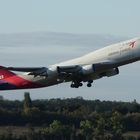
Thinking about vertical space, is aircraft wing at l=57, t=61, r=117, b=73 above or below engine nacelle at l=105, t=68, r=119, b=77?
above

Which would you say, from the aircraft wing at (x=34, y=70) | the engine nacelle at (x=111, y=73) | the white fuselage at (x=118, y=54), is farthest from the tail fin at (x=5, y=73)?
the engine nacelle at (x=111, y=73)

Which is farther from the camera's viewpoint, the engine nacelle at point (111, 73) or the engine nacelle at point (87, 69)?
the engine nacelle at point (111, 73)

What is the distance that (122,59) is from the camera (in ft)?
403

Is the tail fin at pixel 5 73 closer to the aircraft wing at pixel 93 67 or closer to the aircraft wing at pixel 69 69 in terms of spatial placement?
the aircraft wing at pixel 69 69

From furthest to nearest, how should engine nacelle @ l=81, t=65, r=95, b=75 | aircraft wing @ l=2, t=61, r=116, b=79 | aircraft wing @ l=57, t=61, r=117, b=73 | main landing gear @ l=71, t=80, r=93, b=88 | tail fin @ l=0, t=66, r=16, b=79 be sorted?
tail fin @ l=0, t=66, r=16, b=79, main landing gear @ l=71, t=80, r=93, b=88, engine nacelle @ l=81, t=65, r=95, b=75, aircraft wing @ l=2, t=61, r=116, b=79, aircraft wing @ l=57, t=61, r=117, b=73

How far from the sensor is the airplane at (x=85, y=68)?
12300 centimetres

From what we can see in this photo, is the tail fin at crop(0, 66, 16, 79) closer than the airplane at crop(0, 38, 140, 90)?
No

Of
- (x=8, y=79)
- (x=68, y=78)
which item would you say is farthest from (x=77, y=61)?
(x=8, y=79)

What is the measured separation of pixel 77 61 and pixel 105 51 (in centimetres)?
530

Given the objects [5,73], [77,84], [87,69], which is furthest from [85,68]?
[5,73]

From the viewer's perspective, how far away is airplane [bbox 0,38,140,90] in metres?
123

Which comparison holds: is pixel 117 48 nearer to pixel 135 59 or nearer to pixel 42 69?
pixel 135 59

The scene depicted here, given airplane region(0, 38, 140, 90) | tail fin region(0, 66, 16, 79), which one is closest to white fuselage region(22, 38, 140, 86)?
airplane region(0, 38, 140, 90)

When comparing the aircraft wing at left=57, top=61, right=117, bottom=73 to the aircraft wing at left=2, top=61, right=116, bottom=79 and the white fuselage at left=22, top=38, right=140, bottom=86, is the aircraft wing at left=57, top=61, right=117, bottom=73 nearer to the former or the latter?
the aircraft wing at left=2, top=61, right=116, bottom=79
